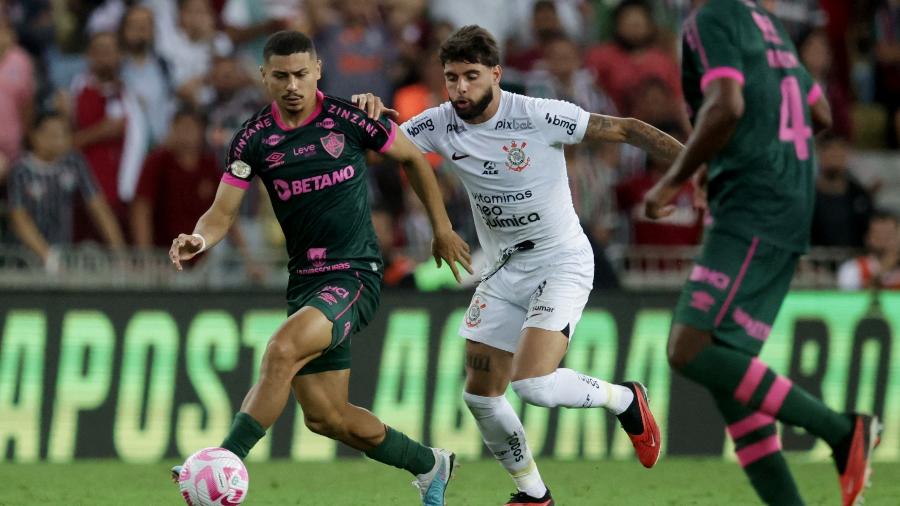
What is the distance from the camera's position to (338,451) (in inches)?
442

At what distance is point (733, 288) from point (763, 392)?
451 mm

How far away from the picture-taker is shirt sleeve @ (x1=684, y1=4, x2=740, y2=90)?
6.20m

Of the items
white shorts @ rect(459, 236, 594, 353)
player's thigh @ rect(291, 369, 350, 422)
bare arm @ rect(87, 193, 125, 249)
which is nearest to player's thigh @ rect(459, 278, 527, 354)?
white shorts @ rect(459, 236, 594, 353)

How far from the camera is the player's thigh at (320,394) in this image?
7.69 metres

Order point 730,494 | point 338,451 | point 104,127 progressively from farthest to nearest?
point 104,127 → point 338,451 → point 730,494

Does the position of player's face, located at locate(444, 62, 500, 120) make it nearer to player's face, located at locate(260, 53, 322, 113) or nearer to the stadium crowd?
player's face, located at locate(260, 53, 322, 113)

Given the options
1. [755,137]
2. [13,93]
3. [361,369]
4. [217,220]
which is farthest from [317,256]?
[13,93]

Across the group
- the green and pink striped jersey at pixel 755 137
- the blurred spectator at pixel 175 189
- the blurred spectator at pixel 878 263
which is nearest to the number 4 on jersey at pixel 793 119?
the green and pink striped jersey at pixel 755 137

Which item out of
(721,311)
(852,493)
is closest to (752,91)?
(721,311)

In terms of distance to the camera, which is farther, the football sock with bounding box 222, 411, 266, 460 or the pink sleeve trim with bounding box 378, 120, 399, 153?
the pink sleeve trim with bounding box 378, 120, 399, 153

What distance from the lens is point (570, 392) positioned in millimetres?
7730

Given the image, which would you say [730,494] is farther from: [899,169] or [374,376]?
[899,169]

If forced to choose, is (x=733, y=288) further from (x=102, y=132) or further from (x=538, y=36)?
(x=538, y=36)

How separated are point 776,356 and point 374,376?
3.02 metres
